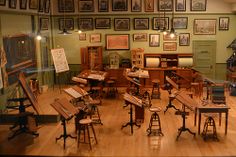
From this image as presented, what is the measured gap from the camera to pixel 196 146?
7.33m

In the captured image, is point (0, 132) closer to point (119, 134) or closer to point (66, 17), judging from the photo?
point (119, 134)

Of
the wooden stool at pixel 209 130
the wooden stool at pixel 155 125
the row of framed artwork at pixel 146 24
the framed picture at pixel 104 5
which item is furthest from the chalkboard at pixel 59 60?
the wooden stool at pixel 209 130

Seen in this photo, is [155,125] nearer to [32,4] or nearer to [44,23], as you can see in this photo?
[32,4]

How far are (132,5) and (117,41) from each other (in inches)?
69.3

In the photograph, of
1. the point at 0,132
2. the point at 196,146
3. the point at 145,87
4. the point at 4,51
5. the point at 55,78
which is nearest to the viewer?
the point at 196,146

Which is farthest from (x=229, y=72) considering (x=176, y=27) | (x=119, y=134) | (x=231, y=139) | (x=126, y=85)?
(x=119, y=134)

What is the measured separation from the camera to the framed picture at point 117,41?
46.6ft

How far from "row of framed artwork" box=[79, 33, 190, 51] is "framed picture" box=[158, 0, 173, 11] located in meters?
1.21

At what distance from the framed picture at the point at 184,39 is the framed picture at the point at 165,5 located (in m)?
1.29

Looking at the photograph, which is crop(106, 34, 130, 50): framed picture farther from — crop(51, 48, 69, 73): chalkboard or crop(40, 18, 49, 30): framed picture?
crop(40, 18, 49, 30): framed picture

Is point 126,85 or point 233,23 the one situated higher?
point 233,23

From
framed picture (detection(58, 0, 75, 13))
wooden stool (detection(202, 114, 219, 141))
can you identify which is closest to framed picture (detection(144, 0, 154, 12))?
framed picture (detection(58, 0, 75, 13))

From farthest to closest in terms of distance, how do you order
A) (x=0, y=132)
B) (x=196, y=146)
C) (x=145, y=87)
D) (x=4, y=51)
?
(x=145, y=87), (x=4, y=51), (x=0, y=132), (x=196, y=146)

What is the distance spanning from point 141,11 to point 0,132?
8454mm
